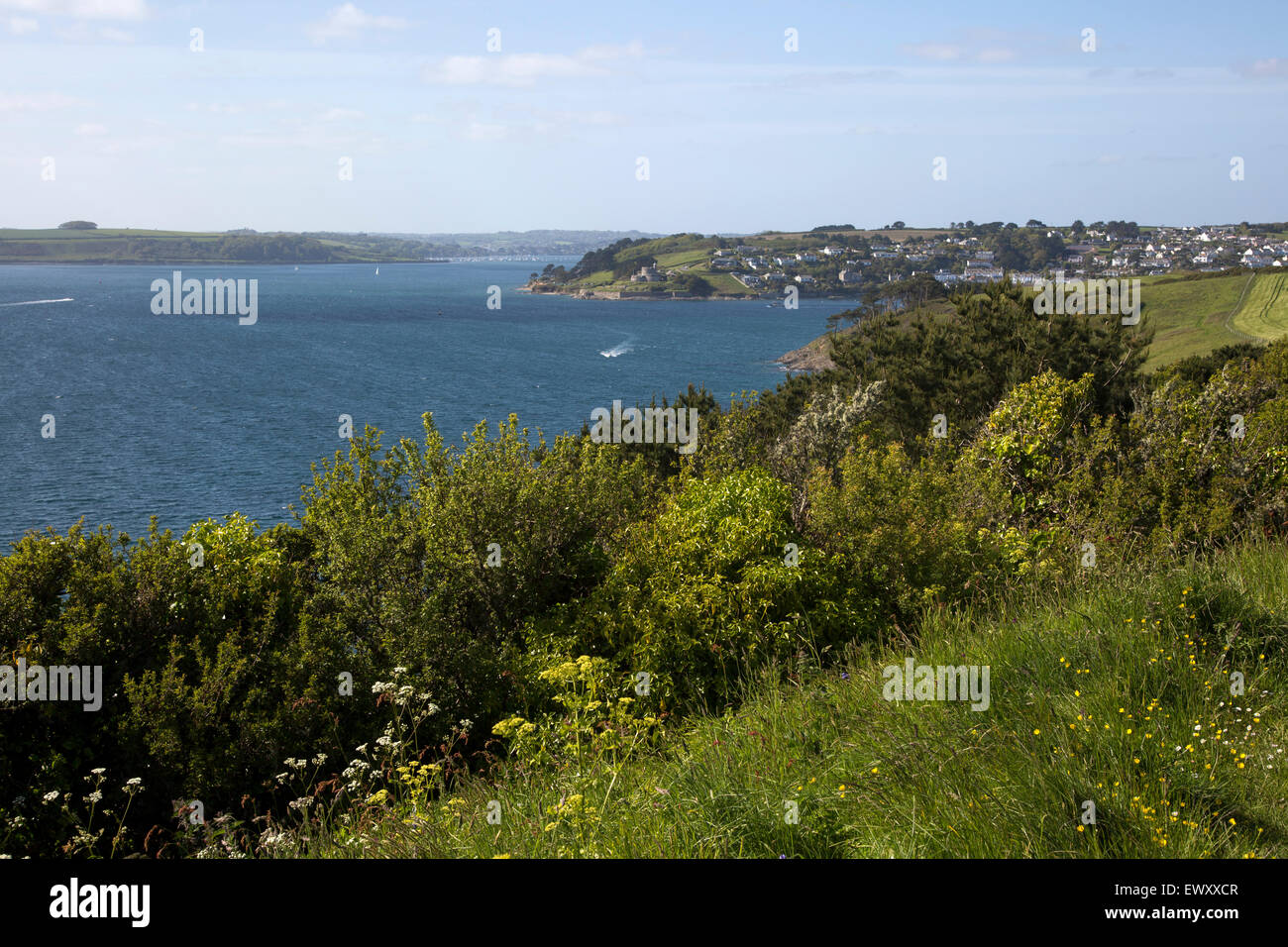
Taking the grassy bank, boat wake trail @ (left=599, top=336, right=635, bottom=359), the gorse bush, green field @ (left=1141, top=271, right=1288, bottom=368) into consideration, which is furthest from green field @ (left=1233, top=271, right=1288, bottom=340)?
the grassy bank

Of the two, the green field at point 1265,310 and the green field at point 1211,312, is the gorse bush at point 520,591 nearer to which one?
the green field at point 1211,312

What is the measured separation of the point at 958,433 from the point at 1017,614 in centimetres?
2622

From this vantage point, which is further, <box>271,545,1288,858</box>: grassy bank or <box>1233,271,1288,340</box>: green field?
<box>1233,271,1288,340</box>: green field

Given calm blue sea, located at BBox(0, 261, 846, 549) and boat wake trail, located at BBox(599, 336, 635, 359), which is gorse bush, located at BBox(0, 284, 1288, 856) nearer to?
calm blue sea, located at BBox(0, 261, 846, 549)

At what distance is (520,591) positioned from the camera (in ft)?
42.0

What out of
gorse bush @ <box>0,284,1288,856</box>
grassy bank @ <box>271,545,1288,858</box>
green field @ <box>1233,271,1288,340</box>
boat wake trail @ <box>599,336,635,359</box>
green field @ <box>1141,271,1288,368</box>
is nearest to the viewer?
grassy bank @ <box>271,545,1288,858</box>

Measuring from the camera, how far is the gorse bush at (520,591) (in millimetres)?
9641

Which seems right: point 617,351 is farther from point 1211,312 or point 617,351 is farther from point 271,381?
point 1211,312

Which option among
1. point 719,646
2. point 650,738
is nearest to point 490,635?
point 719,646

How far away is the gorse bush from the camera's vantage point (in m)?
9.64

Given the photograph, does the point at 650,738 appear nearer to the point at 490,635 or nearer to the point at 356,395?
the point at 490,635

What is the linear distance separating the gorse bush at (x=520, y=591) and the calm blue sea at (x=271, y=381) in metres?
40.6

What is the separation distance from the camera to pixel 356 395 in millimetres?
91562

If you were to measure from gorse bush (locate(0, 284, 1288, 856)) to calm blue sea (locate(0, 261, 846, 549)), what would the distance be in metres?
40.6
